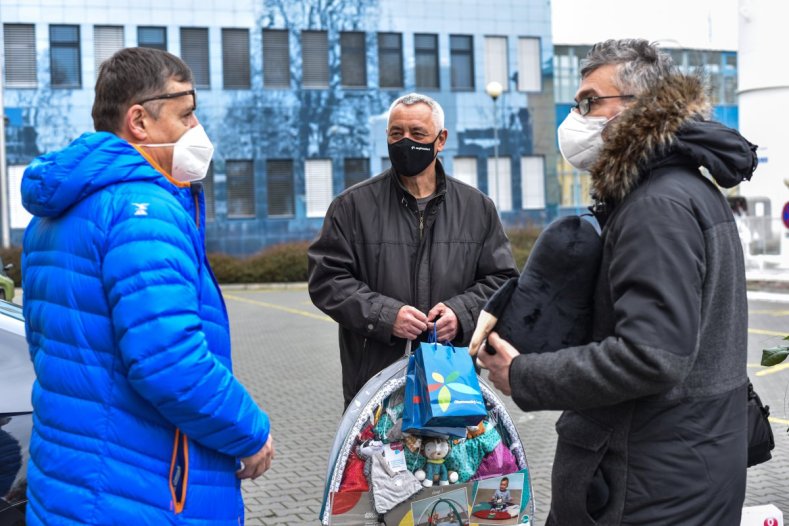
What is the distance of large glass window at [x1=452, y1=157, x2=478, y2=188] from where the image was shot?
132 feet

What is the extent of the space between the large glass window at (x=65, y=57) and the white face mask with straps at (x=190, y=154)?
3581 centimetres

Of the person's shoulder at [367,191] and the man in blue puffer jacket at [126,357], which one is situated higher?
the person's shoulder at [367,191]

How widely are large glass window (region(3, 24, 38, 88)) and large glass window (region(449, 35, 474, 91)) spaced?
1559 cm

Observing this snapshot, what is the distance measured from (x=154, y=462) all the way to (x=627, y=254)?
126 centimetres

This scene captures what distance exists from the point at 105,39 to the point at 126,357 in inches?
1450

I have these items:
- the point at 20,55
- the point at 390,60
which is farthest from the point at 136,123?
the point at 390,60

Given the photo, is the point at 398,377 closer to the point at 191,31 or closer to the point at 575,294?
the point at 575,294

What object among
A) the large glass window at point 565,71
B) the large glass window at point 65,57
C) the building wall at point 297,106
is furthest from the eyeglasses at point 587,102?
the large glass window at point 565,71

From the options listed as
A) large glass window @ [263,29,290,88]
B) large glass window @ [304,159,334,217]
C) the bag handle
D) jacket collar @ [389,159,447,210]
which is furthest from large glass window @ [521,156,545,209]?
the bag handle

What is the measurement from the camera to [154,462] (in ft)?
8.42

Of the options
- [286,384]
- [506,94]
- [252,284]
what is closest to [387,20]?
[506,94]

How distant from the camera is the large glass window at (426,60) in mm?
40094

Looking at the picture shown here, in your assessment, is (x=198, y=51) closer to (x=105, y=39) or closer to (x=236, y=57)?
(x=236, y=57)

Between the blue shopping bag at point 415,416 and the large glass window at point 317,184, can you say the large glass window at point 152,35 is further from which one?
the blue shopping bag at point 415,416
